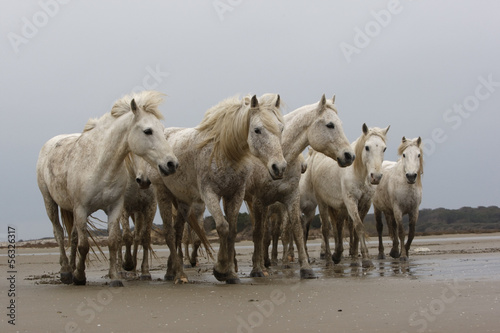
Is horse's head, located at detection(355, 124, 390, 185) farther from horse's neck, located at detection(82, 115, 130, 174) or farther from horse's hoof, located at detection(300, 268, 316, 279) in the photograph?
horse's neck, located at detection(82, 115, 130, 174)

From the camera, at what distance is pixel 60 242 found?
10141mm

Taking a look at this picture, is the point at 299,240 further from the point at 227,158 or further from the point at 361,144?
the point at 361,144

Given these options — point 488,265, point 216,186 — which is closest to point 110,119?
point 216,186

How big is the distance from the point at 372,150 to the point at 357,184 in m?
0.68

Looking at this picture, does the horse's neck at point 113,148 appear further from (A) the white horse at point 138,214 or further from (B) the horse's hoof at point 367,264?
(B) the horse's hoof at point 367,264

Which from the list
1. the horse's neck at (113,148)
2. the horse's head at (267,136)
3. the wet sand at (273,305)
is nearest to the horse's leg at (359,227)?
the wet sand at (273,305)

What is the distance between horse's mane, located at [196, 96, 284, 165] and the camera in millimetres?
8492

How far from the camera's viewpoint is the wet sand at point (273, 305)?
5316 mm

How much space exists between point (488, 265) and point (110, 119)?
20.5 feet

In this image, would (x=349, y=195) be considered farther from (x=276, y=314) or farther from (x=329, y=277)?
(x=276, y=314)

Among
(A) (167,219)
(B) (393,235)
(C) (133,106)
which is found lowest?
(B) (393,235)

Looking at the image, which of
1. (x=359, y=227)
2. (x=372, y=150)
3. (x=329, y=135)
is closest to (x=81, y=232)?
(x=329, y=135)

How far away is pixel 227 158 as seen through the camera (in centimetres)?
856

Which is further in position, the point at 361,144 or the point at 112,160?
the point at 361,144
